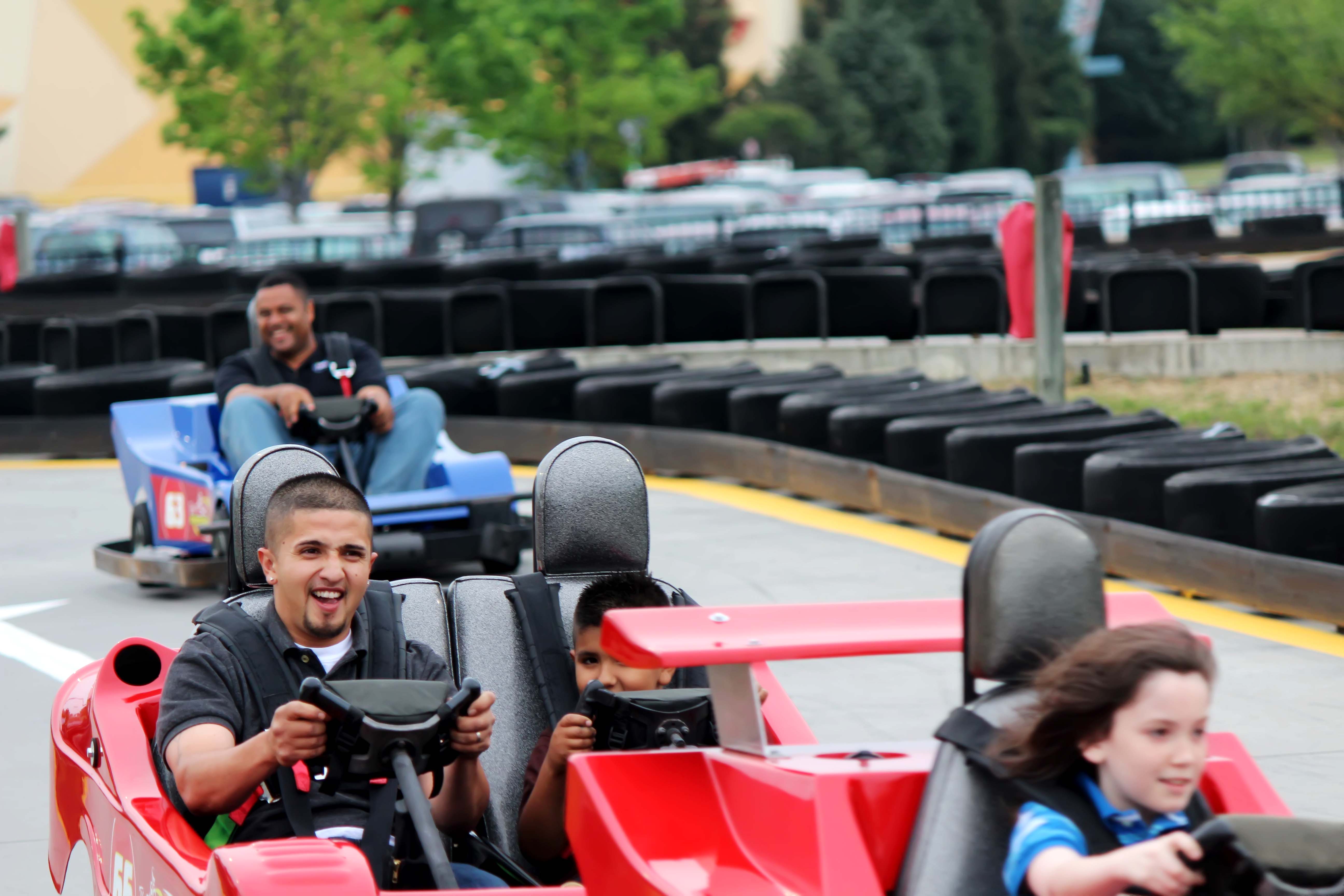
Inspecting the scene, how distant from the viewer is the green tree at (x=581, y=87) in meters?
35.2

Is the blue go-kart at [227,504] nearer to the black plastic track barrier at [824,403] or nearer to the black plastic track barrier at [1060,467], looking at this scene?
the black plastic track barrier at [1060,467]

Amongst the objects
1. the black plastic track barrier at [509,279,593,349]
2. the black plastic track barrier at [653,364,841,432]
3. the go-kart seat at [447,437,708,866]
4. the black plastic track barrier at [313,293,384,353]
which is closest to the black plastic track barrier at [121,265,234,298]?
the black plastic track barrier at [313,293,384,353]

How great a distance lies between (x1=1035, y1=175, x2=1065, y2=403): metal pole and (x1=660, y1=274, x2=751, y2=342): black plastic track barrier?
11.2ft

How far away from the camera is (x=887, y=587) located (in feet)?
24.4

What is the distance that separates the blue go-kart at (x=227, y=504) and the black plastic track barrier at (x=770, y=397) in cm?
315

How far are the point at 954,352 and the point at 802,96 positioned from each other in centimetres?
4048

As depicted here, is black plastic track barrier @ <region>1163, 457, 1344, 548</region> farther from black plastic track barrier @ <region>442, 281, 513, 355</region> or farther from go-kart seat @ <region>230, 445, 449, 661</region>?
black plastic track barrier @ <region>442, 281, 513, 355</region>

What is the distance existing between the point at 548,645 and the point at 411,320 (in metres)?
10.7

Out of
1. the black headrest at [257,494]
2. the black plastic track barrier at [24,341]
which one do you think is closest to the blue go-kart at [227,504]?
the black headrest at [257,494]

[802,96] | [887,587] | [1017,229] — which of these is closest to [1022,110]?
[802,96]

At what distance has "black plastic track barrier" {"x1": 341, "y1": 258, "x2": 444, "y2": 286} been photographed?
1748 centimetres

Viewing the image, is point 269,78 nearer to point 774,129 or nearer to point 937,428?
point 774,129

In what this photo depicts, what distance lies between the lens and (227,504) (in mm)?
7312

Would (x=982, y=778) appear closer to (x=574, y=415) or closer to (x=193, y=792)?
(x=193, y=792)
